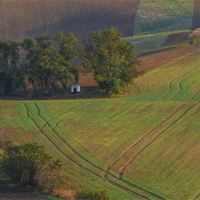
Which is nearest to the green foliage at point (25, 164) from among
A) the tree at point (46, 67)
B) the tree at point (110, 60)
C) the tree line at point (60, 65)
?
the tree at point (46, 67)

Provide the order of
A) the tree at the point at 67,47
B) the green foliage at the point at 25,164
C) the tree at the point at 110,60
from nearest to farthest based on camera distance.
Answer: the green foliage at the point at 25,164 → the tree at the point at 110,60 → the tree at the point at 67,47

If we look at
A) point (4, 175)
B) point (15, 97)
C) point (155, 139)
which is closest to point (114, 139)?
point (155, 139)

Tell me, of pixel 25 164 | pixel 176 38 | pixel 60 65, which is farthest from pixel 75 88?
pixel 176 38

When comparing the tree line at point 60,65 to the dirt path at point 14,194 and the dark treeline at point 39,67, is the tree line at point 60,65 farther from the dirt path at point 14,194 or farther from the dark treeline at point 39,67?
the dirt path at point 14,194

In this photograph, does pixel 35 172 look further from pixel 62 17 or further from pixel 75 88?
pixel 62 17

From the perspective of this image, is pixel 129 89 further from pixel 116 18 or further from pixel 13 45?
pixel 116 18

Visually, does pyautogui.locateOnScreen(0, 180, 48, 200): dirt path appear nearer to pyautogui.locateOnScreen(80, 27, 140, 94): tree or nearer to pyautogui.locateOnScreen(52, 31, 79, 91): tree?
pyautogui.locateOnScreen(80, 27, 140, 94): tree
